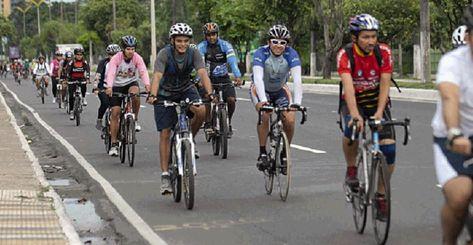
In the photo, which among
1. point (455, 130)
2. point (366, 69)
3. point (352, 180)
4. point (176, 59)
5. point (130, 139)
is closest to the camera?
point (455, 130)

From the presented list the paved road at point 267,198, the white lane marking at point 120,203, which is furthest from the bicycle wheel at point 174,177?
the white lane marking at point 120,203

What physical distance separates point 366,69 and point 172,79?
9.79ft

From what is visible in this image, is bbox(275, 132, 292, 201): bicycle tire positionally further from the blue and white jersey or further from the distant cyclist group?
the blue and white jersey

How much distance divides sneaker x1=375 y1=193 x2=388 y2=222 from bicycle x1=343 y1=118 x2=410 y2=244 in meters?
0.02

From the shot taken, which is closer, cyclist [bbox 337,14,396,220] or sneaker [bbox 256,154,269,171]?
cyclist [bbox 337,14,396,220]

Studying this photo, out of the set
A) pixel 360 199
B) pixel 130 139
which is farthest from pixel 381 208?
pixel 130 139

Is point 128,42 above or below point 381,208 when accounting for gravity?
above

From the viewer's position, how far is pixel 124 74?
43.1 feet

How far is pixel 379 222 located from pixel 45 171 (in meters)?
7.17

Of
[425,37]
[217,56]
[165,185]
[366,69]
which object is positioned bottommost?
[165,185]

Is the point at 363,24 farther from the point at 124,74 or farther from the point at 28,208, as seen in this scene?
the point at 124,74

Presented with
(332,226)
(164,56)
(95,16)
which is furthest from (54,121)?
(95,16)

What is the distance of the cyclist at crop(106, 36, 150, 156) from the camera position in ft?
41.6

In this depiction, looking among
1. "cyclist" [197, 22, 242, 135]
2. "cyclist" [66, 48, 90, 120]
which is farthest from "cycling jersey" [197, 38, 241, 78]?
"cyclist" [66, 48, 90, 120]
